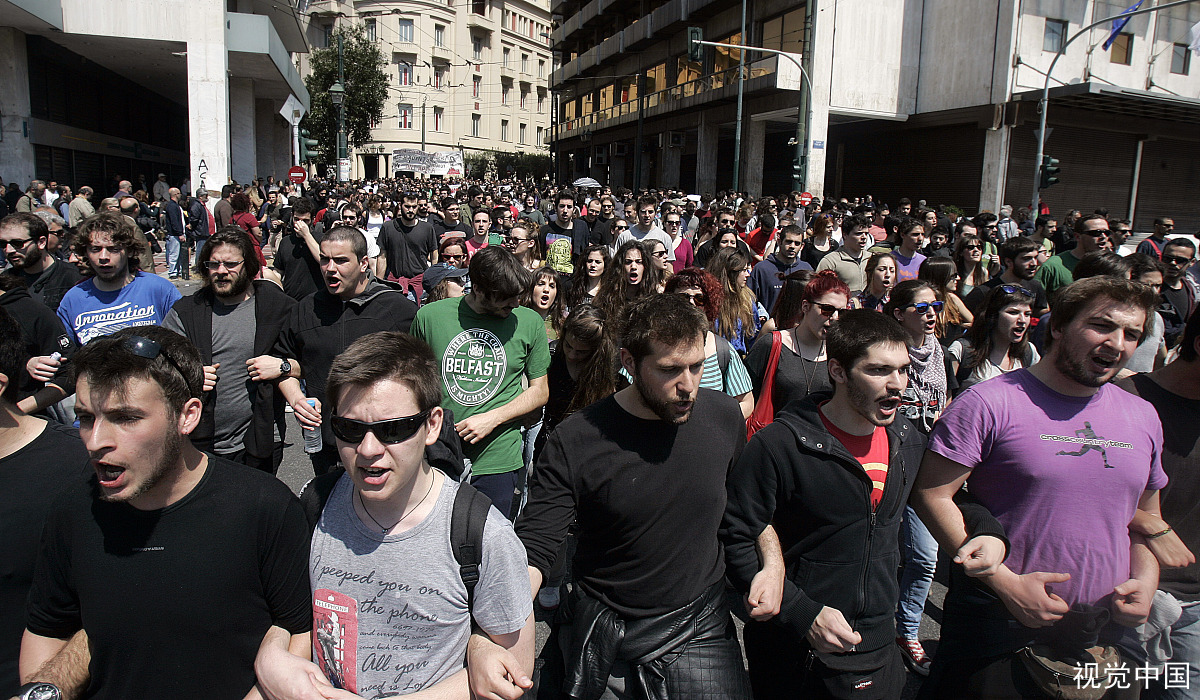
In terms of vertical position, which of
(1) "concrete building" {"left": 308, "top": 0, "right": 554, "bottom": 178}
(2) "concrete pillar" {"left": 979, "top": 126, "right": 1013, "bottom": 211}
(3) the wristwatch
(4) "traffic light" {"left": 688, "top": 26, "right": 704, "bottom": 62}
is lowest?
(3) the wristwatch

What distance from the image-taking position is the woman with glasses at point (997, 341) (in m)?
4.26

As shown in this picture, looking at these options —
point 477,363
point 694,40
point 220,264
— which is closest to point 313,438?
point 477,363

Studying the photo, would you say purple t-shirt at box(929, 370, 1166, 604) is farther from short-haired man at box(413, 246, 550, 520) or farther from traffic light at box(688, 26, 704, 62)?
traffic light at box(688, 26, 704, 62)

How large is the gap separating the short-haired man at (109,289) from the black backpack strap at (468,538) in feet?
9.71

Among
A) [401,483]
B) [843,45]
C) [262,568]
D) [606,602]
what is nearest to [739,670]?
[606,602]

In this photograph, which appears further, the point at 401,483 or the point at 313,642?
the point at 313,642

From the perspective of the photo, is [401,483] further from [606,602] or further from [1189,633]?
[1189,633]

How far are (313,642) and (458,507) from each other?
58cm

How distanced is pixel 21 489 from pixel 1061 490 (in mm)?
3283

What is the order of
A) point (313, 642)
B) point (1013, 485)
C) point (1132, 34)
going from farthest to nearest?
point (1132, 34) < point (1013, 485) < point (313, 642)

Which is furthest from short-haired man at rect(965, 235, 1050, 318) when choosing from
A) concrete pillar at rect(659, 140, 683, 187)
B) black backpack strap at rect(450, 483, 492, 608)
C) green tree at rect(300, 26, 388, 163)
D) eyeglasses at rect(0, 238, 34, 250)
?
green tree at rect(300, 26, 388, 163)

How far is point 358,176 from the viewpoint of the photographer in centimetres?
6156

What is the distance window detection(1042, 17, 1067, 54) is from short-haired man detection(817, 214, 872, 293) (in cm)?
2336

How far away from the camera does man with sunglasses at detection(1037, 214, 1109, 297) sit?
664 centimetres
